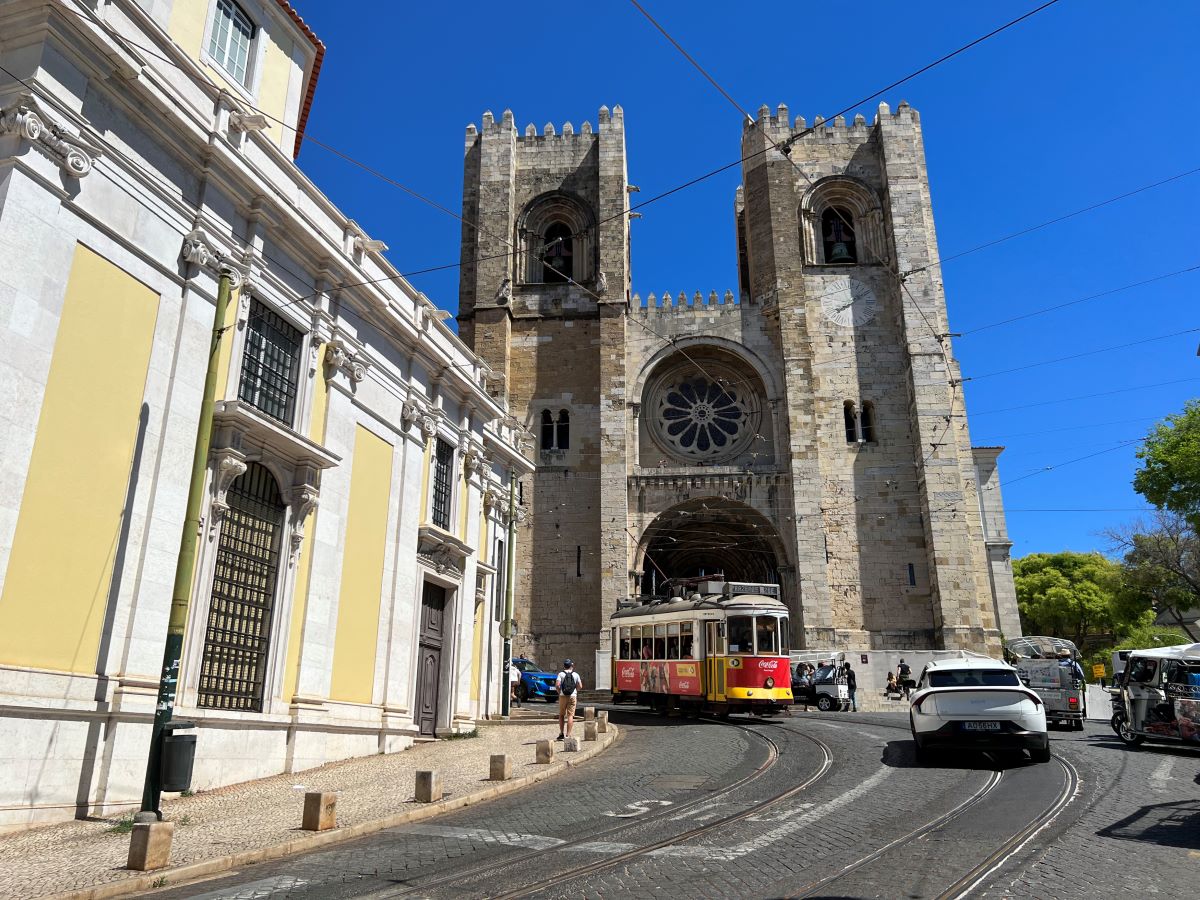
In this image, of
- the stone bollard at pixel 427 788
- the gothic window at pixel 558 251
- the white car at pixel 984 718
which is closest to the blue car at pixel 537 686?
the gothic window at pixel 558 251

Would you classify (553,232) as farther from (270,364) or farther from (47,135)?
(47,135)

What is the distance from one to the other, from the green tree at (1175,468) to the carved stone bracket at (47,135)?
3067 cm

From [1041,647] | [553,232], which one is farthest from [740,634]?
[553,232]

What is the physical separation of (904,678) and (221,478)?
22652 millimetres

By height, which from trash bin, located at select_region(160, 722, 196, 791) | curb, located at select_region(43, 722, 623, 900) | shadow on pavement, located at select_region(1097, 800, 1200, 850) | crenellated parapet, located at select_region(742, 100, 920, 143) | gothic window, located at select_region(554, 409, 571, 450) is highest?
crenellated parapet, located at select_region(742, 100, 920, 143)

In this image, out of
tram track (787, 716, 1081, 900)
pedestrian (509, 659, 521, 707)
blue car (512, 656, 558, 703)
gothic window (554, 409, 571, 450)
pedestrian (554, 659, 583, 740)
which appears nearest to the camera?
tram track (787, 716, 1081, 900)

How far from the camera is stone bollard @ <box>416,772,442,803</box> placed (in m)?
8.94

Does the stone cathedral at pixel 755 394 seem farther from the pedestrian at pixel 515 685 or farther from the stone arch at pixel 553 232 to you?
the pedestrian at pixel 515 685

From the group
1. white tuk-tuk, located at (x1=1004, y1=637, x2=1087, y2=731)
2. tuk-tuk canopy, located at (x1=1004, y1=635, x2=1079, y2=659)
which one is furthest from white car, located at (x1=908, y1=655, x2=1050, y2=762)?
tuk-tuk canopy, located at (x1=1004, y1=635, x2=1079, y2=659)

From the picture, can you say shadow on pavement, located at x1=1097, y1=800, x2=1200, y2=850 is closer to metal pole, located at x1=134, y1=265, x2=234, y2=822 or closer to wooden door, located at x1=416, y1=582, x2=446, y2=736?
metal pole, located at x1=134, y1=265, x2=234, y2=822

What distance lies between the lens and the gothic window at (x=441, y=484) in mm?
16844

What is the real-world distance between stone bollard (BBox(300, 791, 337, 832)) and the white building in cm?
250

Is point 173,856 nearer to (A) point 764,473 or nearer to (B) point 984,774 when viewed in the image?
(B) point 984,774

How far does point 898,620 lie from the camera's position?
29.5 m
